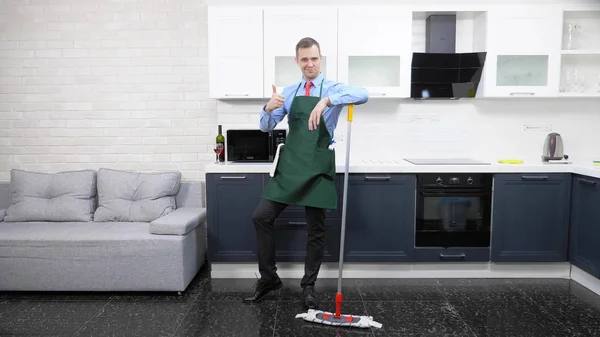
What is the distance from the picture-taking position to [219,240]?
3.57m

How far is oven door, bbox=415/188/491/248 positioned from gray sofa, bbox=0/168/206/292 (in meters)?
1.80

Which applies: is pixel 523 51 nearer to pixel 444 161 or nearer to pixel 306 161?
pixel 444 161

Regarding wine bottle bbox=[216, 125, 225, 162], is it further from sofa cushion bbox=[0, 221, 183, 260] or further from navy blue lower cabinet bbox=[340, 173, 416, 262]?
navy blue lower cabinet bbox=[340, 173, 416, 262]

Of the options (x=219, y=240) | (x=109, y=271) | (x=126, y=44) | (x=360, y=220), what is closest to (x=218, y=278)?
(x=219, y=240)

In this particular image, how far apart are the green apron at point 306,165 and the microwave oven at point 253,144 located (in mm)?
640

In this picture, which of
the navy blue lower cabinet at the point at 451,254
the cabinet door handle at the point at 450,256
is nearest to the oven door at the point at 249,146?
the navy blue lower cabinet at the point at 451,254

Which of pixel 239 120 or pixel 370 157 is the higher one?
pixel 239 120

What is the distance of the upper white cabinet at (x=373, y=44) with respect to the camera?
361 centimetres

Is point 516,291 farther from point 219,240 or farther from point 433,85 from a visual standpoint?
point 219,240

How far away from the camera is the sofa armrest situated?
3211mm

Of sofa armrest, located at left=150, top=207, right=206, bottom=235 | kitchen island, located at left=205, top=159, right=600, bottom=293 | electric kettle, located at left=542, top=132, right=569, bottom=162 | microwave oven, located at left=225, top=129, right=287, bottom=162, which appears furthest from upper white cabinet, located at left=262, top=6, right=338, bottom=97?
electric kettle, located at left=542, top=132, right=569, bottom=162

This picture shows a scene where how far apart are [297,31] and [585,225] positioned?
8.80 ft

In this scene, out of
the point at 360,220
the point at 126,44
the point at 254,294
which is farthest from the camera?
the point at 126,44

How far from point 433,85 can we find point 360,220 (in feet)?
4.29
